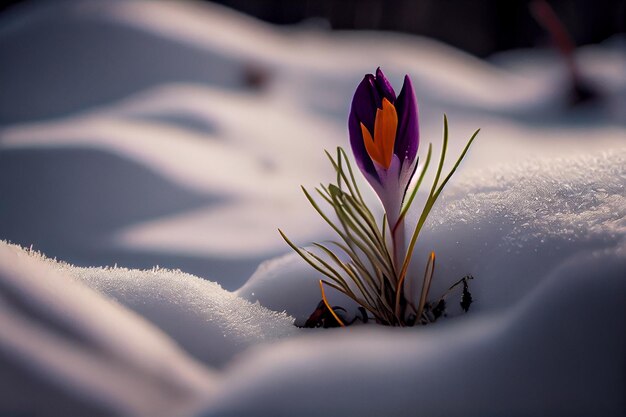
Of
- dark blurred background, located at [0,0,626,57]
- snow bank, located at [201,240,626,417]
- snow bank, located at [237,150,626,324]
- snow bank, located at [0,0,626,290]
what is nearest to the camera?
snow bank, located at [201,240,626,417]

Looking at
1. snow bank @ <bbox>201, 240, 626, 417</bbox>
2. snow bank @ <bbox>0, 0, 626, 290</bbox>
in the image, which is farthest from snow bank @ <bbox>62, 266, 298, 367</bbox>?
snow bank @ <bbox>0, 0, 626, 290</bbox>

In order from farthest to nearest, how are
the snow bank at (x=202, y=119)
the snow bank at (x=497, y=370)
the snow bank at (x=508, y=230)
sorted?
the snow bank at (x=202, y=119)
the snow bank at (x=508, y=230)
the snow bank at (x=497, y=370)

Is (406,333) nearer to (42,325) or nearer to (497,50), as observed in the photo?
(42,325)

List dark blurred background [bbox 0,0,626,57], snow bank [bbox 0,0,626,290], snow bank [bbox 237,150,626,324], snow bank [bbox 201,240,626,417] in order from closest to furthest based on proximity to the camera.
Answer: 1. snow bank [bbox 201,240,626,417]
2. snow bank [bbox 237,150,626,324]
3. snow bank [bbox 0,0,626,290]
4. dark blurred background [bbox 0,0,626,57]

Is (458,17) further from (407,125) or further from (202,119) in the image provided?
(407,125)

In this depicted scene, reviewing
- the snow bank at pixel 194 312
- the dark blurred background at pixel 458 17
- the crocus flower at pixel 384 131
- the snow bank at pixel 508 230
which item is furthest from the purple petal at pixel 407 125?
the dark blurred background at pixel 458 17

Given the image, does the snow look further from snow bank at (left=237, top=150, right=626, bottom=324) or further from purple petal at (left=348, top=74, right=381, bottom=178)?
purple petal at (left=348, top=74, right=381, bottom=178)

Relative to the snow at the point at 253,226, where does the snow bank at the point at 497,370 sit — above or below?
below

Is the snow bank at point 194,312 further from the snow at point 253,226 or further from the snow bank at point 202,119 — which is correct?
the snow bank at point 202,119
